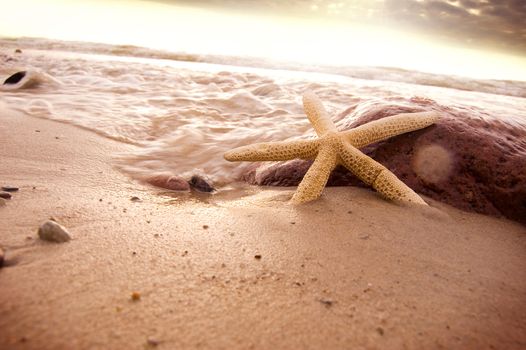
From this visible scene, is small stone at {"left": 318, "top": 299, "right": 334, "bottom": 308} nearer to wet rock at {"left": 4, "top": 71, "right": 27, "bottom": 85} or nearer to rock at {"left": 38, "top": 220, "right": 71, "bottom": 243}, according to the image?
rock at {"left": 38, "top": 220, "right": 71, "bottom": 243}

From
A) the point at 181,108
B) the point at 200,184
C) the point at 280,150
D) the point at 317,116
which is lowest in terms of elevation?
the point at 200,184

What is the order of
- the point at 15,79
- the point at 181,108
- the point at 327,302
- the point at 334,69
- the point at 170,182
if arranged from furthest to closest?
1. the point at 334,69
2. the point at 15,79
3. the point at 181,108
4. the point at 170,182
5. the point at 327,302

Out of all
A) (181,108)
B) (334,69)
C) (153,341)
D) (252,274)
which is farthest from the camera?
(334,69)

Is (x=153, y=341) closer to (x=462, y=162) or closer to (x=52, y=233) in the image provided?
(x=52, y=233)

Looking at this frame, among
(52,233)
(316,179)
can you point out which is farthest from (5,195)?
(316,179)

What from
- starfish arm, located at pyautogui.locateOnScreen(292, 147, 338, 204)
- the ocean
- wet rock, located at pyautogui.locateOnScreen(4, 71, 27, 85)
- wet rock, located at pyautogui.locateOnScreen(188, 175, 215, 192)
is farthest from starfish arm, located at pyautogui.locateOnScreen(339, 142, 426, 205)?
wet rock, located at pyautogui.locateOnScreen(4, 71, 27, 85)

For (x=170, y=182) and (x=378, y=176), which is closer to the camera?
(x=378, y=176)

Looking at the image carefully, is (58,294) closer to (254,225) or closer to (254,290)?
(254,290)
